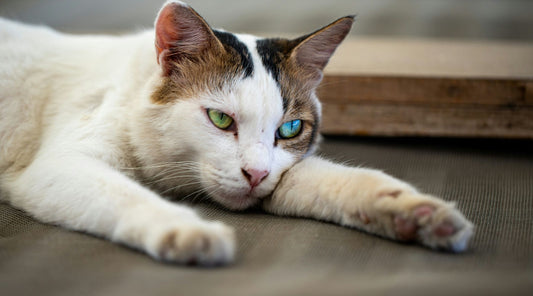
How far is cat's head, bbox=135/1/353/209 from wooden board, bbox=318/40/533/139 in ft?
2.19

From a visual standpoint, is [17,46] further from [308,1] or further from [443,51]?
[308,1]

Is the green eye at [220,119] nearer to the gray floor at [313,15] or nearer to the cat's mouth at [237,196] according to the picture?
the cat's mouth at [237,196]

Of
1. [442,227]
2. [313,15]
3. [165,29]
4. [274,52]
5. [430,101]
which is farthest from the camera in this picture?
[313,15]

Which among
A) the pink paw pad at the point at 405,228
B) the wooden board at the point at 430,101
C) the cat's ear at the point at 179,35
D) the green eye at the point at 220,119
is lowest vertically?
the wooden board at the point at 430,101

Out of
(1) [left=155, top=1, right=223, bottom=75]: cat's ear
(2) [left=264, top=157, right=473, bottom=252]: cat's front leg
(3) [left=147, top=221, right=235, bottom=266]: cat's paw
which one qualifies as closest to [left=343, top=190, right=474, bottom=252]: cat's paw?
(2) [left=264, top=157, right=473, bottom=252]: cat's front leg

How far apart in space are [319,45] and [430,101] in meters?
0.77

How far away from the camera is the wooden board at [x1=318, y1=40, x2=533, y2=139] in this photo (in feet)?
6.73

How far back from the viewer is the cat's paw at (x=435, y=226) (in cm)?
108

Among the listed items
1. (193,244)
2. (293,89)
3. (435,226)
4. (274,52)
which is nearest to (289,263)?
(193,244)

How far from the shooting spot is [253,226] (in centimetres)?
130

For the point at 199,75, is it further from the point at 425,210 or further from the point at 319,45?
the point at 425,210

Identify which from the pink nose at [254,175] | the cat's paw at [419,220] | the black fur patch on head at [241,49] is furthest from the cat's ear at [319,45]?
the cat's paw at [419,220]

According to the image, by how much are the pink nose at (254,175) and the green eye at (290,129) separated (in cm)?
15

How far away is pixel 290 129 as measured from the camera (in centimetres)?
142
